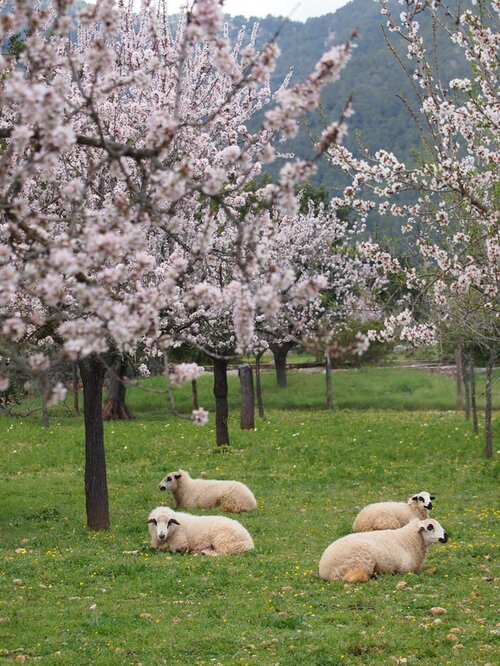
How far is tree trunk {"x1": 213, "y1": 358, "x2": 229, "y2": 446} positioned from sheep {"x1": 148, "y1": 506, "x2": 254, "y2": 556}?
12.2 m

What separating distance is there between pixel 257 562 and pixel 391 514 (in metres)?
3.08

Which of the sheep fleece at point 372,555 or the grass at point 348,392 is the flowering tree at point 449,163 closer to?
the sheep fleece at point 372,555

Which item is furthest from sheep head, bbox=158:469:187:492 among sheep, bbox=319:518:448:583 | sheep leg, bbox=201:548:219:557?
sheep, bbox=319:518:448:583

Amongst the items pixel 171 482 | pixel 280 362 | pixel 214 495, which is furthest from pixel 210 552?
pixel 280 362

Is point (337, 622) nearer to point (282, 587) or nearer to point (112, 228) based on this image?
point (282, 587)

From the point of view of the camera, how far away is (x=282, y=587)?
11555mm

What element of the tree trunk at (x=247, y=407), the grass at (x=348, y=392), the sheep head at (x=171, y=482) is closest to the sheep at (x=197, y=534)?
the sheep head at (x=171, y=482)

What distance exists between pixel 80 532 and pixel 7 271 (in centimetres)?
1105

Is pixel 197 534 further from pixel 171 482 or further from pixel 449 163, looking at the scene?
pixel 449 163

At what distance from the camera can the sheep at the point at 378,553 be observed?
1188cm

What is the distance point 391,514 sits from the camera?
1512 centimetres

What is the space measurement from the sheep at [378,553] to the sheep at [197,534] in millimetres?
2135

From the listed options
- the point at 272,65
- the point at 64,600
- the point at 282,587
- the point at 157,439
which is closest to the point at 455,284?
the point at 282,587

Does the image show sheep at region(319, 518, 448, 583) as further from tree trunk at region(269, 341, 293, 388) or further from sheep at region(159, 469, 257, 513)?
tree trunk at region(269, 341, 293, 388)
